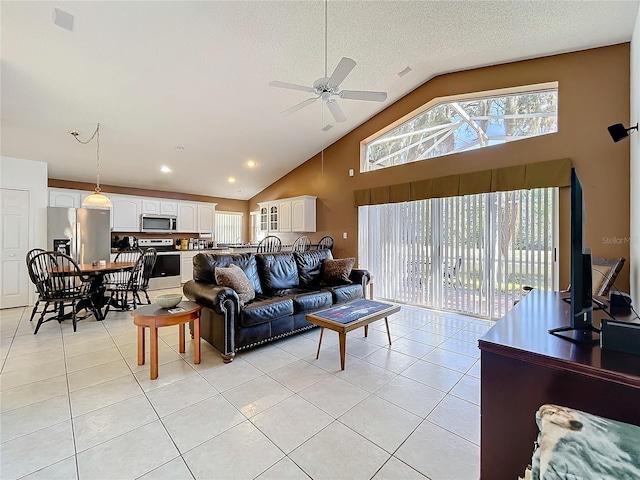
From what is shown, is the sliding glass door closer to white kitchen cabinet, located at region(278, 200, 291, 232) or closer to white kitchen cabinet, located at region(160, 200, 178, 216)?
white kitchen cabinet, located at region(278, 200, 291, 232)

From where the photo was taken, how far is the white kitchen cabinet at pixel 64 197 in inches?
215

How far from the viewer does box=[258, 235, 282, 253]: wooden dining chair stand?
7.45 m

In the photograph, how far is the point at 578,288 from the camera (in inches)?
52.4

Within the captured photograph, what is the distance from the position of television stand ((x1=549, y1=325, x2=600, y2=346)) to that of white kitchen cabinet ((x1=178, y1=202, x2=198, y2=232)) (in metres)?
7.55

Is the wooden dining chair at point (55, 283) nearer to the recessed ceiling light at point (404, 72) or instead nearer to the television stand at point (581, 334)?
the television stand at point (581, 334)

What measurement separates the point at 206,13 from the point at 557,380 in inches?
153

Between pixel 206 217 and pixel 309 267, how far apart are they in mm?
4531

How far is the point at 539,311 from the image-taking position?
1793 mm

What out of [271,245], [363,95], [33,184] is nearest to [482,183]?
[363,95]

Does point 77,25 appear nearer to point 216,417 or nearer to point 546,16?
point 216,417

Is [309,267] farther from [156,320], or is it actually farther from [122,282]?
[122,282]

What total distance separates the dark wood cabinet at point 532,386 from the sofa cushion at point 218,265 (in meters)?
2.83

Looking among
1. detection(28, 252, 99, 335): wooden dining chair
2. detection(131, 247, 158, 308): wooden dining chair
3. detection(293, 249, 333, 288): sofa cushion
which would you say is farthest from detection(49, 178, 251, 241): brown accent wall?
detection(293, 249, 333, 288): sofa cushion

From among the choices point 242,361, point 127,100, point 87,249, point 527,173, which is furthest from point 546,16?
point 87,249
